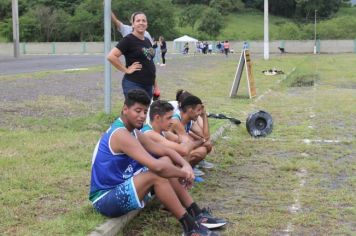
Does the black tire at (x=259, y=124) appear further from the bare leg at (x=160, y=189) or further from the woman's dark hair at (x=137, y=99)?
the woman's dark hair at (x=137, y=99)

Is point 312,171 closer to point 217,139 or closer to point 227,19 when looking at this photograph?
point 217,139

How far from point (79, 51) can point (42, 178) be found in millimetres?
68721

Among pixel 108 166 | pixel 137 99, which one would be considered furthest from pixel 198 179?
pixel 137 99

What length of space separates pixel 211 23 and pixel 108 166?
263 feet

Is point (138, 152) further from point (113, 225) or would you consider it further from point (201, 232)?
point (201, 232)

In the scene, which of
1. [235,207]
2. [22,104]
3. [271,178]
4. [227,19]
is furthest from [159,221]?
[227,19]

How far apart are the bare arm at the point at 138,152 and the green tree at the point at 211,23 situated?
8032 cm

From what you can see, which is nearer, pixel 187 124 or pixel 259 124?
pixel 187 124

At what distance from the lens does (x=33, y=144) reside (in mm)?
8125

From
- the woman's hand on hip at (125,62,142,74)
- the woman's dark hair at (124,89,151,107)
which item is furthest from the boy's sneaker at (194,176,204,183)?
the woman's dark hair at (124,89,151,107)

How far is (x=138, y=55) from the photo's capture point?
7.10 m

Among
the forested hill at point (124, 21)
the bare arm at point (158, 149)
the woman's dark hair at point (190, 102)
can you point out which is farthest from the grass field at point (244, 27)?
the bare arm at point (158, 149)

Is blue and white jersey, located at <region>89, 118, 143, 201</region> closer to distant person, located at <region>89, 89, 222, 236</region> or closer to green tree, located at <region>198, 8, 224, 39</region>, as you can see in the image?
distant person, located at <region>89, 89, 222, 236</region>

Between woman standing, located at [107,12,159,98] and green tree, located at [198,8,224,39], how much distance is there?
255ft
